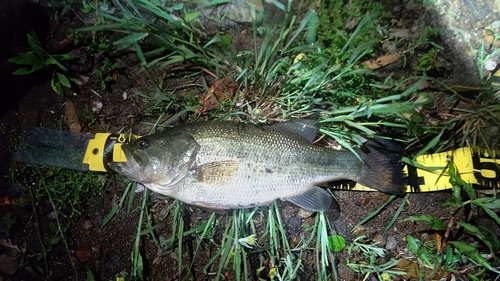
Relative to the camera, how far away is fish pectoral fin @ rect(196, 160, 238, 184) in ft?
9.25

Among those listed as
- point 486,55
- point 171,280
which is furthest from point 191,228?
point 486,55

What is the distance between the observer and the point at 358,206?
3.34 metres

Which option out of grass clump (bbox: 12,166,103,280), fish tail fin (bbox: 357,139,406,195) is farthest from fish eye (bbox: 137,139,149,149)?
fish tail fin (bbox: 357,139,406,195)

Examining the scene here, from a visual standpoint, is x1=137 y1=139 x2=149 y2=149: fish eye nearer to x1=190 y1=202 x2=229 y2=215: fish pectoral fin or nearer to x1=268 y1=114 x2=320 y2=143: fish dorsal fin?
x1=190 y1=202 x2=229 y2=215: fish pectoral fin

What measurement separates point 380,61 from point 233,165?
1.75 meters

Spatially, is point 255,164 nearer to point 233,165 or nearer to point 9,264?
point 233,165

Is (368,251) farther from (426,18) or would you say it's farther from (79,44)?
(79,44)

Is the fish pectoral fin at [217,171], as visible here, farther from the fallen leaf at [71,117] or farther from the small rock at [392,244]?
the small rock at [392,244]

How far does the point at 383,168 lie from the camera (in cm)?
305

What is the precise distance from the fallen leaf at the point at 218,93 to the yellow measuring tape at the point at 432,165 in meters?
0.74

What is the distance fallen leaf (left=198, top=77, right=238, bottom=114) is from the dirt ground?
0.40 m

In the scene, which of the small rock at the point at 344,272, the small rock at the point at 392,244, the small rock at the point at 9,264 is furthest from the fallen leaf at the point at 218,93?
the small rock at the point at 9,264

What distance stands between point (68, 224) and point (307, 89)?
2.55 m

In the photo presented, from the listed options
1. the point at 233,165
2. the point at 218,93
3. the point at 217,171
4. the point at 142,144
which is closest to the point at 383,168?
the point at 233,165
